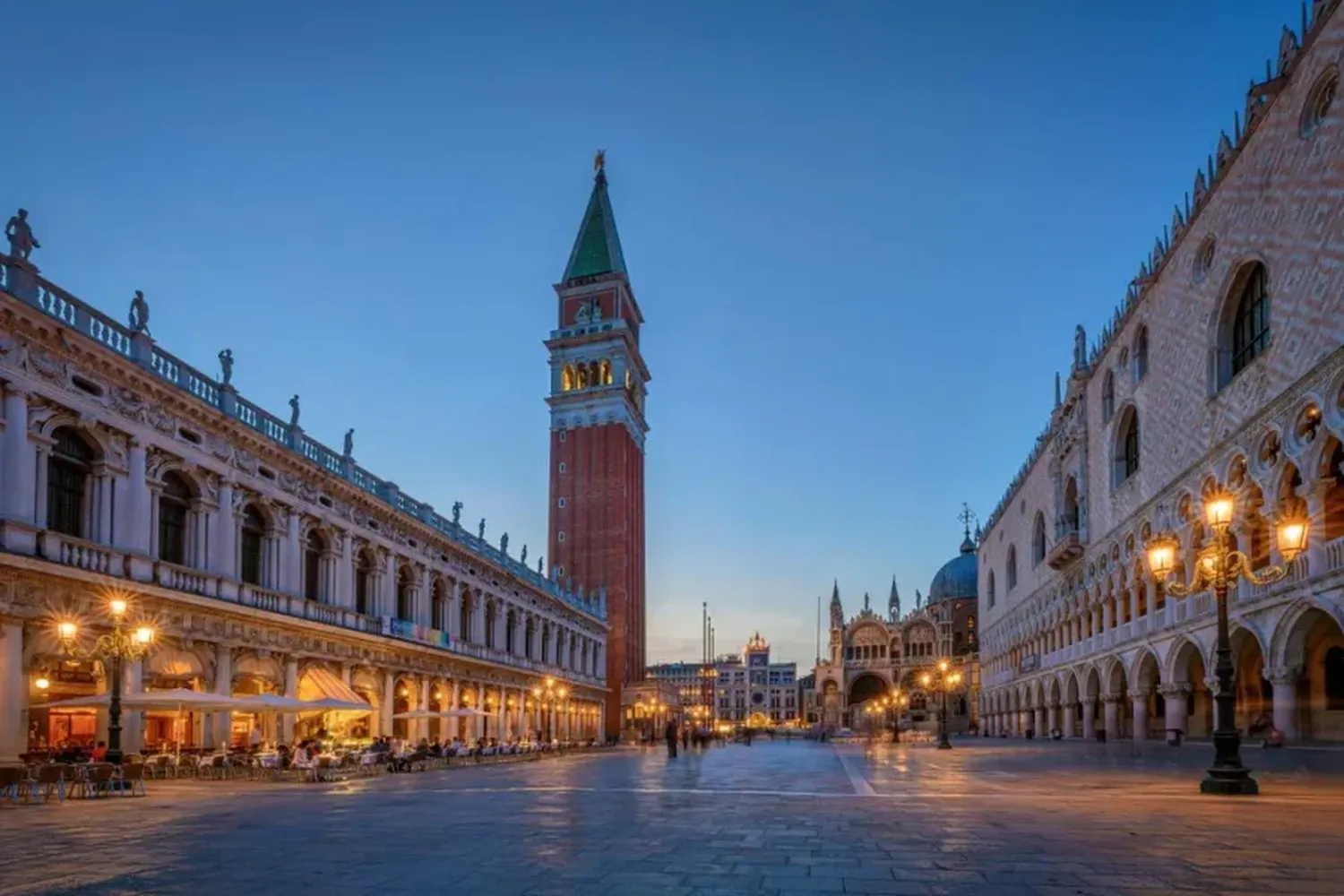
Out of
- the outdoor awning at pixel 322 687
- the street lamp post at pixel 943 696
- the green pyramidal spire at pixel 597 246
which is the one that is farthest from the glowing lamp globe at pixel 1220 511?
the green pyramidal spire at pixel 597 246

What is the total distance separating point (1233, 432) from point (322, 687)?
3019 cm

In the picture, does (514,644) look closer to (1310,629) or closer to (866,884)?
(1310,629)

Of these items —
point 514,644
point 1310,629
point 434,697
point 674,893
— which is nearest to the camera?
point 674,893

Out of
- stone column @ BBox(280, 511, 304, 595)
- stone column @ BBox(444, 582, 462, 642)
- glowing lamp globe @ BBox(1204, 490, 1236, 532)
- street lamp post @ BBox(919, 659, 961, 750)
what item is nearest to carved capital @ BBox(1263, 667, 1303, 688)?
glowing lamp globe @ BBox(1204, 490, 1236, 532)

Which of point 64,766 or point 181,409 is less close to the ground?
point 181,409

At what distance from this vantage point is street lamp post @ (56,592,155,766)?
67.8 ft

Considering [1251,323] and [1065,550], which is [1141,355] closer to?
[1251,323]

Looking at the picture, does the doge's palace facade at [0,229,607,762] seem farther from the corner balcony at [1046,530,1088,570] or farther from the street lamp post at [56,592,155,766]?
the corner balcony at [1046,530,1088,570]

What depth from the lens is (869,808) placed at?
51.9 ft

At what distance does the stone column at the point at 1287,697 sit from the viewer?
93.4 feet

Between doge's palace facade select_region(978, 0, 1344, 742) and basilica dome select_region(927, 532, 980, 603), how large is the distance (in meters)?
73.6

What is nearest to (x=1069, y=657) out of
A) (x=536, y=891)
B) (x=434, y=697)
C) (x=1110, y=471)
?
(x=1110, y=471)

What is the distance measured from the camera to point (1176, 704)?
39531 millimetres

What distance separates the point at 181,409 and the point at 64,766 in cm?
1255
